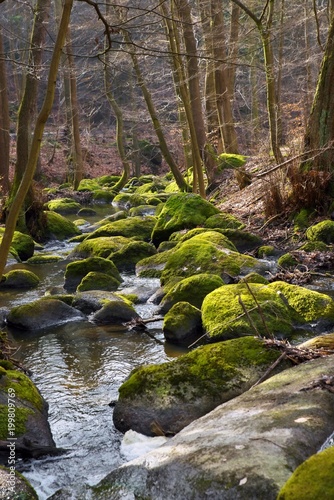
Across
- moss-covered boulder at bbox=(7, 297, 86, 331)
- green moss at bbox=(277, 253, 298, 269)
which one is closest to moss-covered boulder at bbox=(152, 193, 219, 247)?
green moss at bbox=(277, 253, 298, 269)

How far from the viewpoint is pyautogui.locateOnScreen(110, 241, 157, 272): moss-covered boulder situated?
404 inches

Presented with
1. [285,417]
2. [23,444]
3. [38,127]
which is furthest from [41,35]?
[285,417]

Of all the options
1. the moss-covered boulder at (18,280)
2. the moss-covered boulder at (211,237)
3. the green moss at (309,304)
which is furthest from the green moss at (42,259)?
the green moss at (309,304)

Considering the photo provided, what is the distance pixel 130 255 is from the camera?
34.1ft

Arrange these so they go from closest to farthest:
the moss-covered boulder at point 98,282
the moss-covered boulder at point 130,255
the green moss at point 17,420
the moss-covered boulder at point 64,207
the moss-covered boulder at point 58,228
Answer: the green moss at point 17,420 → the moss-covered boulder at point 98,282 → the moss-covered boulder at point 130,255 → the moss-covered boulder at point 58,228 → the moss-covered boulder at point 64,207

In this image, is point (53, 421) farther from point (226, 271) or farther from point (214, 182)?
point (214, 182)

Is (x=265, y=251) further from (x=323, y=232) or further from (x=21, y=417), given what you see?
(x=21, y=417)

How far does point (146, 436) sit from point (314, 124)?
811cm

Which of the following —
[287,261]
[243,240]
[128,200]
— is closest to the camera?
[287,261]

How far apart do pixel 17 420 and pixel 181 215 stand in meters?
8.07

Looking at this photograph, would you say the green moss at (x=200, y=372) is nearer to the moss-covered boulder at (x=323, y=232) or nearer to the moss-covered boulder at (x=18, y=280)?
the moss-covered boulder at (x=18, y=280)

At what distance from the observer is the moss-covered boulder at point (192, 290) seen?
284 inches

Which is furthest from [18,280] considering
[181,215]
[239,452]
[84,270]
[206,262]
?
[239,452]

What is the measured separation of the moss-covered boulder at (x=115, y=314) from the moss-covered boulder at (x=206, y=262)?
1379 millimetres
